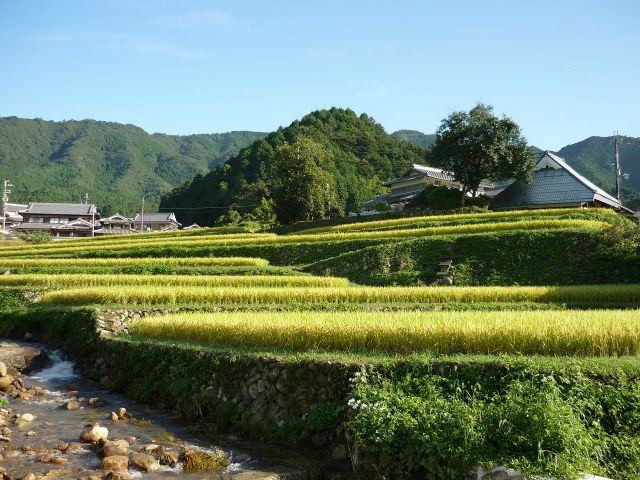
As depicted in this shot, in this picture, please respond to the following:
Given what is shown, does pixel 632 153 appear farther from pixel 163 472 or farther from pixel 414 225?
pixel 163 472

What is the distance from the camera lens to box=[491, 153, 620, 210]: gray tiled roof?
34938 millimetres

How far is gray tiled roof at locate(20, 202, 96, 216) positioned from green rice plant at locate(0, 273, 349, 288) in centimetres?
6227

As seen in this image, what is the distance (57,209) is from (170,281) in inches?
2656

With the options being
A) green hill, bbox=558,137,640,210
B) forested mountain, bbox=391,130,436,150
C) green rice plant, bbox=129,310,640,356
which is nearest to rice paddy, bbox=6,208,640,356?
green rice plant, bbox=129,310,640,356

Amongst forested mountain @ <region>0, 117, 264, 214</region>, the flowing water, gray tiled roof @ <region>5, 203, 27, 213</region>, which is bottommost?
the flowing water

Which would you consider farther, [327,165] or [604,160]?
[604,160]

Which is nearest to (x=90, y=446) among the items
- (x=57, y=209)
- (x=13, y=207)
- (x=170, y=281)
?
(x=170, y=281)

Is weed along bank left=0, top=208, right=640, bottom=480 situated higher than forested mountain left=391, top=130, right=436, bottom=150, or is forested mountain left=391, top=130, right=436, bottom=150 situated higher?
forested mountain left=391, top=130, right=436, bottom=150

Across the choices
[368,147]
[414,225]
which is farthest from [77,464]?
[368,147]

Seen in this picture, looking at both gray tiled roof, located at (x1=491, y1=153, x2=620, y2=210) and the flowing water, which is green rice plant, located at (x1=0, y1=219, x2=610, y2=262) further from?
the flowing water

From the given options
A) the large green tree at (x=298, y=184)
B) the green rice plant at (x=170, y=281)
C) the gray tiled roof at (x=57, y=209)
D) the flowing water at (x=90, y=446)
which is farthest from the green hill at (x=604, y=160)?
the gray tiled roof at (x=57, y=209)

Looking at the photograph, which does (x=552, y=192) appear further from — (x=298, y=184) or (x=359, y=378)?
(x=359, y=378)

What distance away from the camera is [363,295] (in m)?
16.5

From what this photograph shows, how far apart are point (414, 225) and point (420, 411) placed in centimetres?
2479
